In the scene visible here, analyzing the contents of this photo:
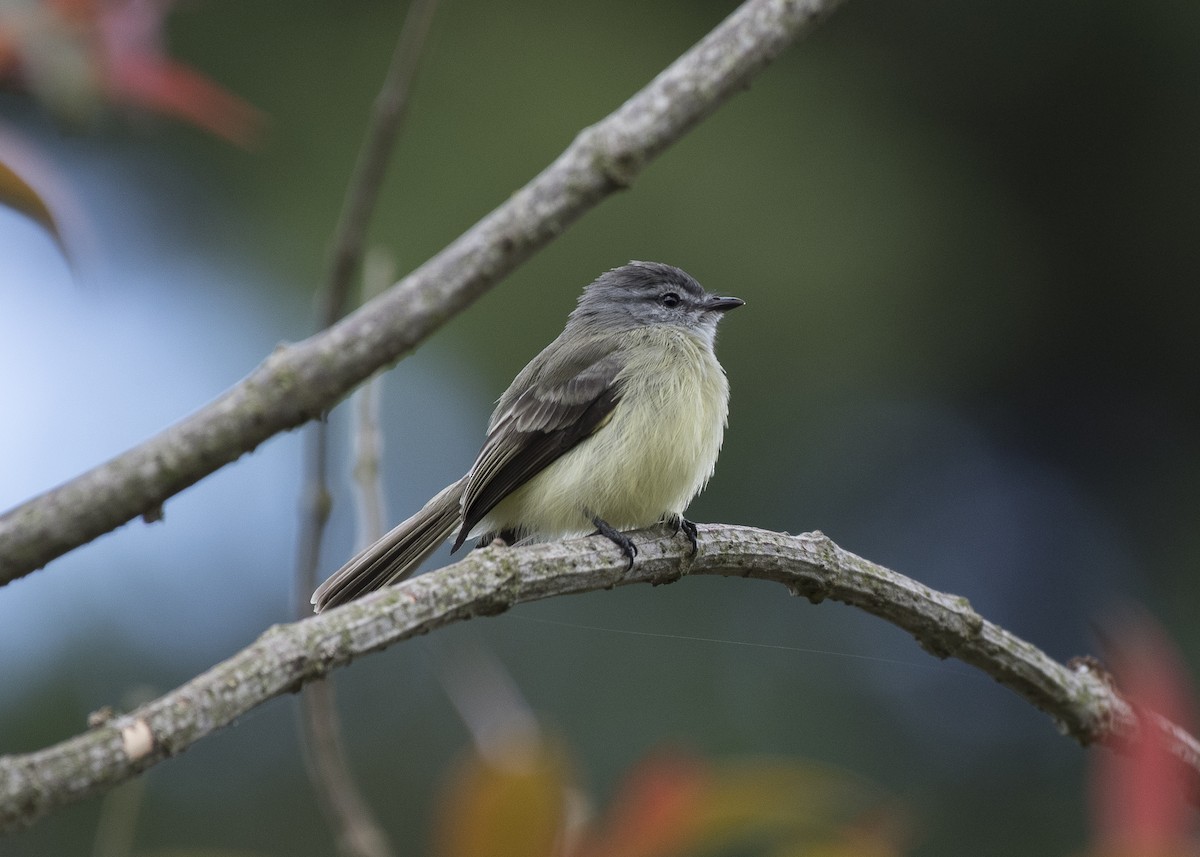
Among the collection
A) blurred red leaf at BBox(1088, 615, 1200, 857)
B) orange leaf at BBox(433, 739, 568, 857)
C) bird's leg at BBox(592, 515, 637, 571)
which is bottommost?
orange leaf at BBox(433, 739, 568, 857)

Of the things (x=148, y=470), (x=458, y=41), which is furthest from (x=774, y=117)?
(x=148, y=470)

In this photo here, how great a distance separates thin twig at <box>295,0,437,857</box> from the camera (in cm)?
247

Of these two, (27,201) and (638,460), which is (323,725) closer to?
(27,201)

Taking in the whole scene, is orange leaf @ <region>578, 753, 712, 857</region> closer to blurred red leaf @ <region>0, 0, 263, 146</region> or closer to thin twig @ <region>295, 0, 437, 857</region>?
thin twig @ <region>295, 0, 437, 857</region>

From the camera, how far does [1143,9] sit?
11062mm

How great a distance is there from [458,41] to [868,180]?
349cm

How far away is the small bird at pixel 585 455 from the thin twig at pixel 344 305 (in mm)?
881

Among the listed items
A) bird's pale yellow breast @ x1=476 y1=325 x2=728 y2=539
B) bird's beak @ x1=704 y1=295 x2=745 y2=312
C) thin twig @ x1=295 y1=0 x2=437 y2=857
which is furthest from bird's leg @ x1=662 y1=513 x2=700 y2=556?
bird's beak @ x1=704 y1=295 x2=745 y2=312

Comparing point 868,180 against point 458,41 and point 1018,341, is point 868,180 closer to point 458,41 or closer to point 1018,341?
point 1018,341

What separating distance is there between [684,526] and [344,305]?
1.38 m

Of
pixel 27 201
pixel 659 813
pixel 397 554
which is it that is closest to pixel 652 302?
pixel 397 554

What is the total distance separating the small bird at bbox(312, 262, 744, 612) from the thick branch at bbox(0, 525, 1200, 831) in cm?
42

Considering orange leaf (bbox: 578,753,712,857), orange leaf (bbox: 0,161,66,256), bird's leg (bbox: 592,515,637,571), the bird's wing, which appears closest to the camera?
orange leaf (bbox: 578,753,712,857)

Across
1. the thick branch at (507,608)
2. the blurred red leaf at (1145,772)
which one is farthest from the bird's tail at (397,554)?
the blurred red leaf at (1145,772)
